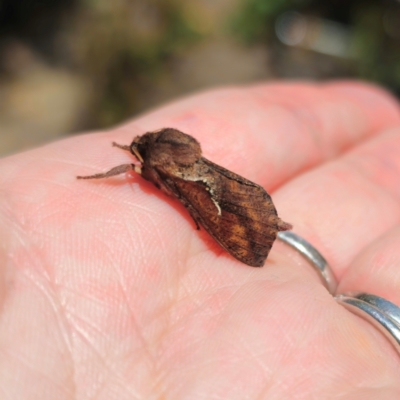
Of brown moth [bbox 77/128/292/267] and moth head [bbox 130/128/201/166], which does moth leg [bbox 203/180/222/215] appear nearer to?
brown moth [bbox 77/128/292/267]

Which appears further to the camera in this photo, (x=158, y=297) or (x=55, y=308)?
(x=158, y=297)

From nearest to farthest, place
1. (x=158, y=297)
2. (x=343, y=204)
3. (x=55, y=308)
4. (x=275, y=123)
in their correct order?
(x=55, y=308) → (x=158, y=297) → (x=343, y=204) → (x=275, y=123)

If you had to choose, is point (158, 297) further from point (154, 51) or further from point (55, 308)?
point (154, 51)

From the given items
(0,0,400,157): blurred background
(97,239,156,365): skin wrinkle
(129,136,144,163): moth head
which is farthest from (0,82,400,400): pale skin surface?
(0,0,400,157): blurred background

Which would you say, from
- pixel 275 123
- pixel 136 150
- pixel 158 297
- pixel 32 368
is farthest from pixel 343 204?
pixel 32 368

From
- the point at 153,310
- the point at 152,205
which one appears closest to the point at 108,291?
the point at 153,310

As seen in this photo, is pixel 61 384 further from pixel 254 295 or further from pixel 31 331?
pixel 254 295
